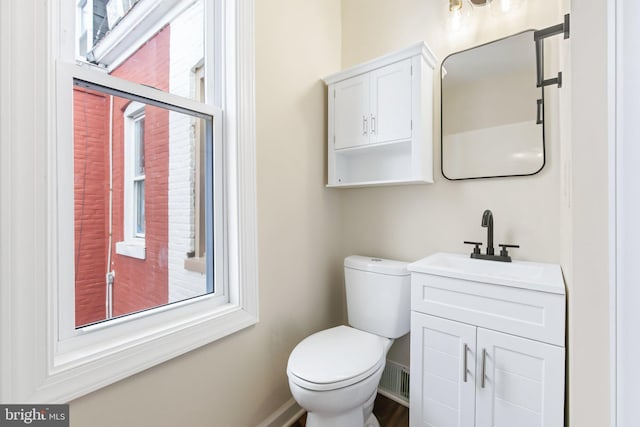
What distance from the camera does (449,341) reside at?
4.12ft

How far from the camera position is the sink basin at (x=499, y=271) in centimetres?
107

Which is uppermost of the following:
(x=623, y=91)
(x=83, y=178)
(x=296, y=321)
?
(x=623, y=91)

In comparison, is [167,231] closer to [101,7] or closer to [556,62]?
[101,7]

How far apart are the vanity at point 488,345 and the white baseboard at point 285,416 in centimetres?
63

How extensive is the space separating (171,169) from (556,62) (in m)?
1.80

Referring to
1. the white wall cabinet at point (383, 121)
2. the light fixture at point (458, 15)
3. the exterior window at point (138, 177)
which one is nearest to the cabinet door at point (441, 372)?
the white wall cabinet at point (383, 121)

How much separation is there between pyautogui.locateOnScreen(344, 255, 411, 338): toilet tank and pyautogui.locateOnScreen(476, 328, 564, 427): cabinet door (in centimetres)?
42

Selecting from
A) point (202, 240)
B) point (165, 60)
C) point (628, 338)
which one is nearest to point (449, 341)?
point (628, 338)

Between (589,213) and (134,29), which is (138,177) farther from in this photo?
(589,213)

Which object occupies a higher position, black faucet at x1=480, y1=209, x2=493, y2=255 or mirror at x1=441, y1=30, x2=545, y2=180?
mirror at x1=441, y1=30, x2=545, y2=180

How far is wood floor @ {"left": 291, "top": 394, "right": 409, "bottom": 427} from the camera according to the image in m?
1.56

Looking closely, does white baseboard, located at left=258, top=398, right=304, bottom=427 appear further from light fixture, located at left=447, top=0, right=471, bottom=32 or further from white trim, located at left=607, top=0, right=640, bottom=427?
light fixture, located at left=447, top=0, right=471, bottom=32

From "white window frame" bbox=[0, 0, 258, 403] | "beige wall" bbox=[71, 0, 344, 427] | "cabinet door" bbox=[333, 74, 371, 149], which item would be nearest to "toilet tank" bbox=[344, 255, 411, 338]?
"beige wall" bbox=[71, 0, 344, 427]

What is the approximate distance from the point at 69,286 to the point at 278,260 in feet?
2.81
